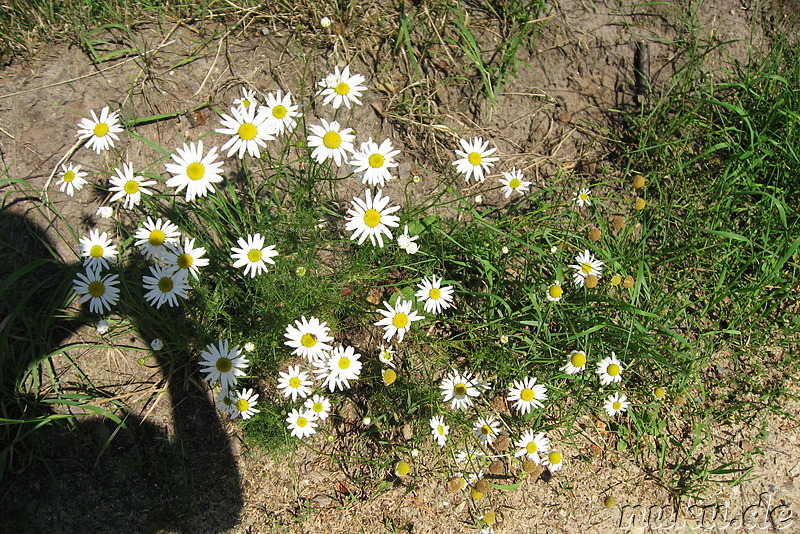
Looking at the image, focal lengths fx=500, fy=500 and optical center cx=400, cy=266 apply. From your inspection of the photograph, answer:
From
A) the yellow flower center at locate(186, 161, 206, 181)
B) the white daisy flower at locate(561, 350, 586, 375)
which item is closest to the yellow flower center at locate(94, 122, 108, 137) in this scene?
the yellow flower center at locate(186, 161, 206, 181)

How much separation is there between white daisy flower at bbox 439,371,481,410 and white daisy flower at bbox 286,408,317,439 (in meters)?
0.69

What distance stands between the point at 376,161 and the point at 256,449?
163 cm

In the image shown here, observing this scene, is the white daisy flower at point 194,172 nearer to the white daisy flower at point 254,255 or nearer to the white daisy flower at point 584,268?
the white daisy flower at point 254,255

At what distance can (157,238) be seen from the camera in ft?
7.72

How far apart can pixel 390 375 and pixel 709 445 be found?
188cm

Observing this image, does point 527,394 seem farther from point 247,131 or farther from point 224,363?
point 247,131

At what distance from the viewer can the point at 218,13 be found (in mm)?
3094

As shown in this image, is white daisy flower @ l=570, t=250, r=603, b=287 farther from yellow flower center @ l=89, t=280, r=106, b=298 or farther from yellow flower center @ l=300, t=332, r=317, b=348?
yellow flower center @ l=89, t=280, r=106, b=298

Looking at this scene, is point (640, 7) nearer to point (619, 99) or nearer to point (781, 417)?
point (619, 99)

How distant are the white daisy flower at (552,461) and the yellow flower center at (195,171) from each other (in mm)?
2230

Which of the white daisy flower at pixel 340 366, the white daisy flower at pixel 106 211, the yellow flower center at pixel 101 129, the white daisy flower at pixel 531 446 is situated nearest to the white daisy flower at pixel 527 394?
the white daisy flower at pixel 531 446

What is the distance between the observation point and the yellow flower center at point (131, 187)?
2311mm

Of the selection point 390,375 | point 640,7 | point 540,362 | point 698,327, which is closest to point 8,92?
point 390,375

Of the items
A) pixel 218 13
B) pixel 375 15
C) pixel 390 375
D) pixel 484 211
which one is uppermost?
pixel 375 15
